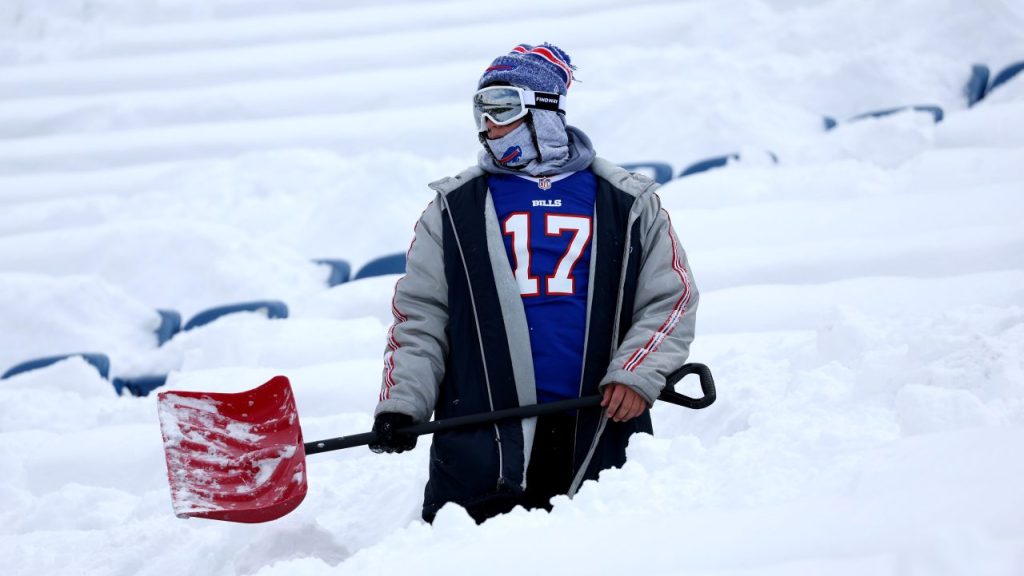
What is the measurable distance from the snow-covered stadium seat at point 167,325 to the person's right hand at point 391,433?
3.19 meters

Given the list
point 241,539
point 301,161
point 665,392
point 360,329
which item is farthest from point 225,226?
point 665,392

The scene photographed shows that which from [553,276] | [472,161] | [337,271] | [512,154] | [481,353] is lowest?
[337,271]

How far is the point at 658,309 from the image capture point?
2.17 metres

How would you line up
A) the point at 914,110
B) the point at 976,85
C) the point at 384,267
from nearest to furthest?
the point at 384,267, the point at 914,110, the point at 976,85

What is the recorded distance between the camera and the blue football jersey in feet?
7.01

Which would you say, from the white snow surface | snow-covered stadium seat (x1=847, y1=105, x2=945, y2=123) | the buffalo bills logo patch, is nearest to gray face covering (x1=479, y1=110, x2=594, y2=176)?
the buffalo bills logo patch

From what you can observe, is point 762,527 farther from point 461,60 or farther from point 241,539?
point 461,60

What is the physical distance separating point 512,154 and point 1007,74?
17.7 ft

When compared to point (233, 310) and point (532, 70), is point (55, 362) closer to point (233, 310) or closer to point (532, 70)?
point (233, 310)

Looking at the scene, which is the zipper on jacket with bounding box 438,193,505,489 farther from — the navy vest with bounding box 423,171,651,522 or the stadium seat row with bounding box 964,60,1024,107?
the stadium seat row with bounding box 964,60,1024,107

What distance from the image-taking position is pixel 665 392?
2.18 meters

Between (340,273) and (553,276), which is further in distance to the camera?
(340,273)

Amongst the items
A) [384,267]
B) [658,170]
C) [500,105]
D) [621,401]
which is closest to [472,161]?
[658,170]

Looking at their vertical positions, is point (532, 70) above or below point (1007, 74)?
above
